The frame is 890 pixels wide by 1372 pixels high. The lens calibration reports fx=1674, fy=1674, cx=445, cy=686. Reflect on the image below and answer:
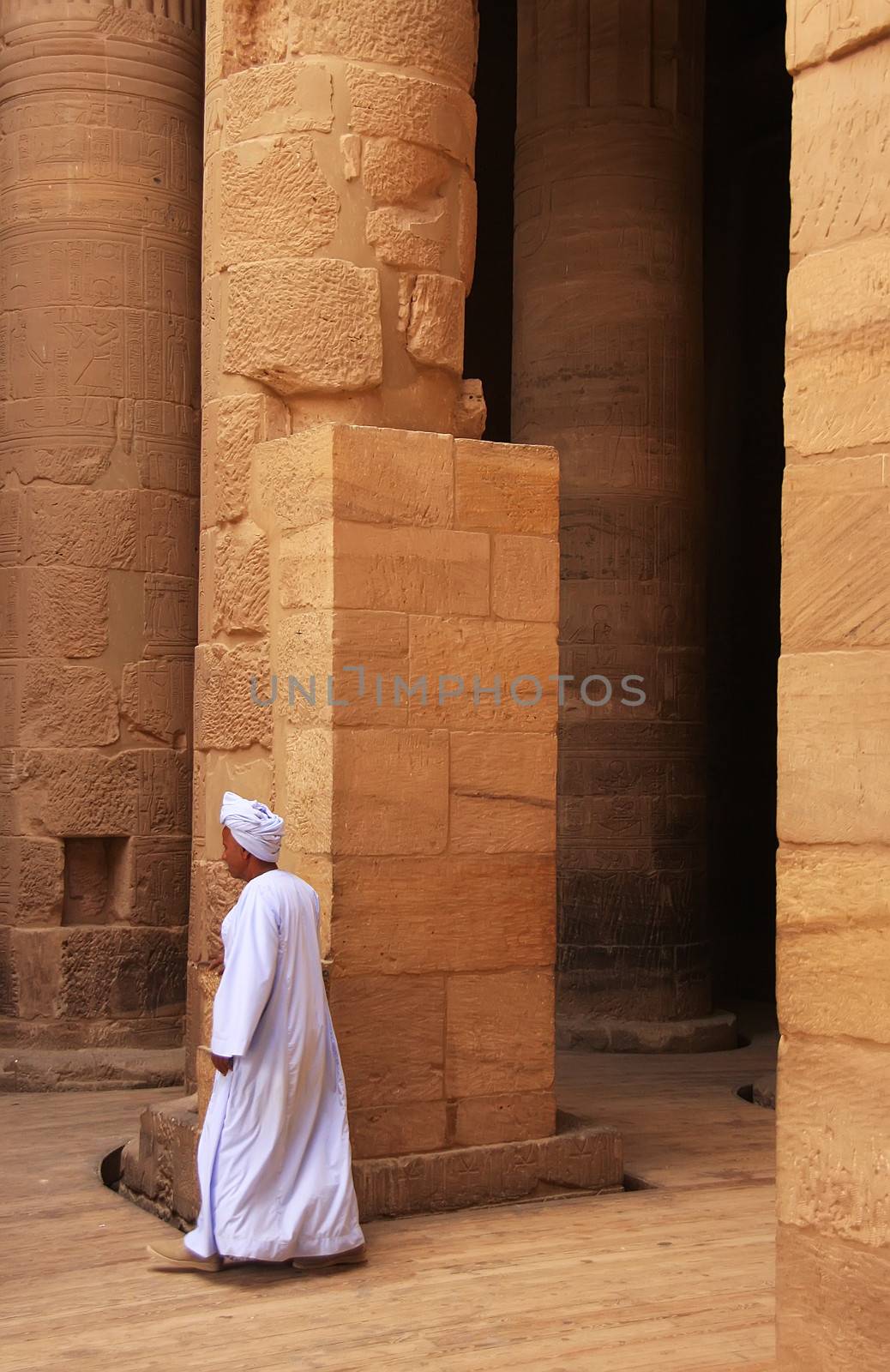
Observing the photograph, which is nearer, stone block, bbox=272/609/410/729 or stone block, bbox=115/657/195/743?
stone block, bbox=272/609/410/729

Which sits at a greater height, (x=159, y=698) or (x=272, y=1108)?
(x=159, y=698)

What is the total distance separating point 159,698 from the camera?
30.9ft

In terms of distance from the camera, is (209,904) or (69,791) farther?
(69,791)

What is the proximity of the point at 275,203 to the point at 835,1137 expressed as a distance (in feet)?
14.4

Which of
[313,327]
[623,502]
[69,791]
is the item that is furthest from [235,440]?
[623,502]

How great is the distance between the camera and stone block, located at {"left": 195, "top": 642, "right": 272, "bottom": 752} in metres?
6.16

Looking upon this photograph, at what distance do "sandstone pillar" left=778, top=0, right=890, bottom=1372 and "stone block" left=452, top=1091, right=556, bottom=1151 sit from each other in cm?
315

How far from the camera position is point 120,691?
9.30 m

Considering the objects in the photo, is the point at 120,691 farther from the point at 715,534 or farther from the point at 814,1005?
the point at 814,1005

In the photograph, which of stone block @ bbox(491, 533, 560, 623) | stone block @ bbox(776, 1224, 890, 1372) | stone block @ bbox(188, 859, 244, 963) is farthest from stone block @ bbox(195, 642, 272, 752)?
stone block @ bbox(776, 1224, 890, 1372)

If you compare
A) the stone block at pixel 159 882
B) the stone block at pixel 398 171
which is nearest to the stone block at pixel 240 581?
the stone block at pixel 398 171

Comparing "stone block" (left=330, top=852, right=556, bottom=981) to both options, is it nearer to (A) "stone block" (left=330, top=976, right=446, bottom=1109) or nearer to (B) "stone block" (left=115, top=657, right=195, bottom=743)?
(A) "stone block" (left=330, top=976, right=446, bottom=1109)

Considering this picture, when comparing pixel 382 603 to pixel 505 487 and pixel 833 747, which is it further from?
pixel 833 747

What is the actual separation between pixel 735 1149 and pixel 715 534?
6.79 m
